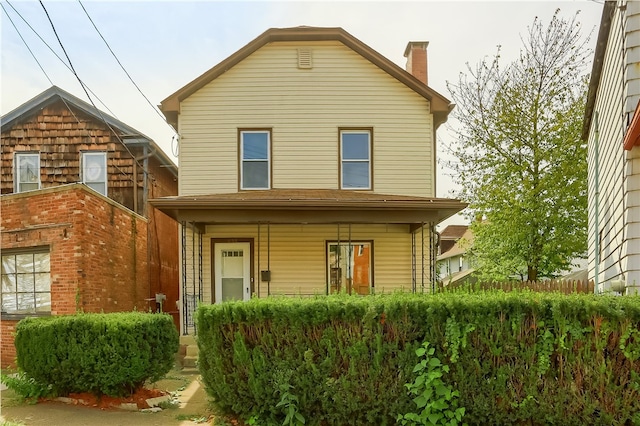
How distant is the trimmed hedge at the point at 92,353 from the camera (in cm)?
687

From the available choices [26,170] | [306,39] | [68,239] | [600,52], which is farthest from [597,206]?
[26,170]

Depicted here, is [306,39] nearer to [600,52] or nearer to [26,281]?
[600,52]

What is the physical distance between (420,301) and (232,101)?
894 cm

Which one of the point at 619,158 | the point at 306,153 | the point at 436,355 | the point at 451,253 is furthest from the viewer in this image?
the point at 451,253

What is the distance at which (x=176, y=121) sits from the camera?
13.3 metres

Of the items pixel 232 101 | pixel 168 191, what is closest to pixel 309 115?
pixel 232 101

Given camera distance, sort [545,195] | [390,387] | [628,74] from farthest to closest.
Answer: [545,195] → [628,74] → [390,387]

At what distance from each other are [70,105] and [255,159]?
238 inches

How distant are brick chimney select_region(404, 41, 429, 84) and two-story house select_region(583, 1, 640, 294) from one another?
5594 millimetres

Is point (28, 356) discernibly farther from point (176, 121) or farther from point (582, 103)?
point (582, 103)

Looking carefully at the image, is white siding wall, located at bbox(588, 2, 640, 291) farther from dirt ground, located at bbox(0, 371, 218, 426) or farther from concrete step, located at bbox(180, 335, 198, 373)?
concrete step, located at bbox(180, 335, 198, 373)

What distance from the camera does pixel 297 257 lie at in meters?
12.6

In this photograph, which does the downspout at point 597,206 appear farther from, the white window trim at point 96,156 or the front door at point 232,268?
the white window trim at point 96,156

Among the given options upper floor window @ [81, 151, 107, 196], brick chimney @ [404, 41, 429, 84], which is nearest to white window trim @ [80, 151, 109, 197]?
upper floor window @ [81, 151, 107, 196]
